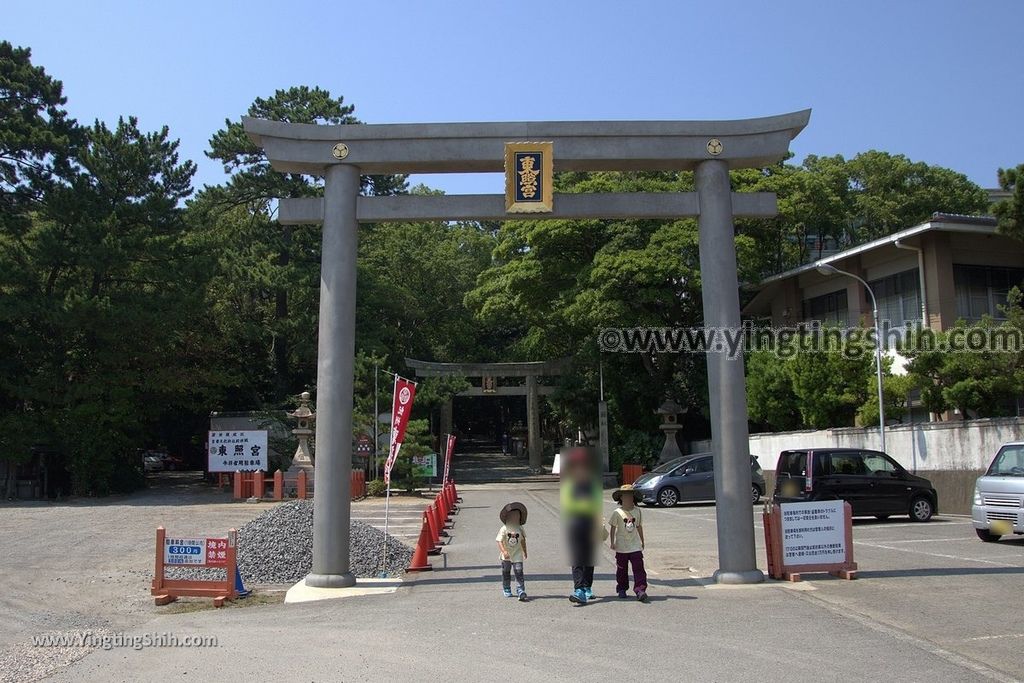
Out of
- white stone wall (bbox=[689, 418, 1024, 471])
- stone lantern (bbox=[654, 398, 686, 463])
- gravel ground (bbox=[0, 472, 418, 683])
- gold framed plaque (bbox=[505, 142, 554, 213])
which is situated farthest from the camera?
stone lantern (bbox=[654, 398, 686, 463])

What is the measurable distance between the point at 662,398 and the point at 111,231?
921 inches

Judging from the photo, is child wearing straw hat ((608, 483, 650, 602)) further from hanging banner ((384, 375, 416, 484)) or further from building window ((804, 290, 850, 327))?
building window ((804, 290, 850, 327))

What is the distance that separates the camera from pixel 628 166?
39.1 ft

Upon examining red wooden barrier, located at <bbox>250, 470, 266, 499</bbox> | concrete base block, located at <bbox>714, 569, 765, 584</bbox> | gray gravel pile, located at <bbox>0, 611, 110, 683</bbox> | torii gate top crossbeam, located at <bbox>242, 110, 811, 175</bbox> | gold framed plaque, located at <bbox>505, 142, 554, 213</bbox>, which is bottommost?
gray gravel pile, located at <bbox>0, 611, 110, 683</bbox>

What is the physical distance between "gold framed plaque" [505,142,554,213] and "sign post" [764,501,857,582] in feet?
16.8

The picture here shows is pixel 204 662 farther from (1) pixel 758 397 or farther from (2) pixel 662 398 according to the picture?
(2) pixel 662 398

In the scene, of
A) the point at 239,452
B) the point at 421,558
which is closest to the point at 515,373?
the point at 239,452

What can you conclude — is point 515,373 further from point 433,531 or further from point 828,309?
point 433,531

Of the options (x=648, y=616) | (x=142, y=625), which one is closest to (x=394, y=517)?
(x=142, y=625)

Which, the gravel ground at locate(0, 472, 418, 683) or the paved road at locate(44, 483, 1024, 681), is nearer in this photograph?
the paved road at locate(44, 483, 1024, 681)

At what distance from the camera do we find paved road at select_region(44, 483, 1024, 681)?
7047mm

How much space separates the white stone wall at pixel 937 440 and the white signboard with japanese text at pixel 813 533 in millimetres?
10910

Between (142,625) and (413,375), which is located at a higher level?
(413,375)

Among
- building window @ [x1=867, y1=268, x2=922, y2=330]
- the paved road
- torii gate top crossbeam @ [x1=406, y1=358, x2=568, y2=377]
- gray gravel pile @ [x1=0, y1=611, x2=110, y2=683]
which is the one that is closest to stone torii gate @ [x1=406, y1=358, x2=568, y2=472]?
torii gate top crossbeam @ [x1=406, y1=358, x2=568, y2=377]
